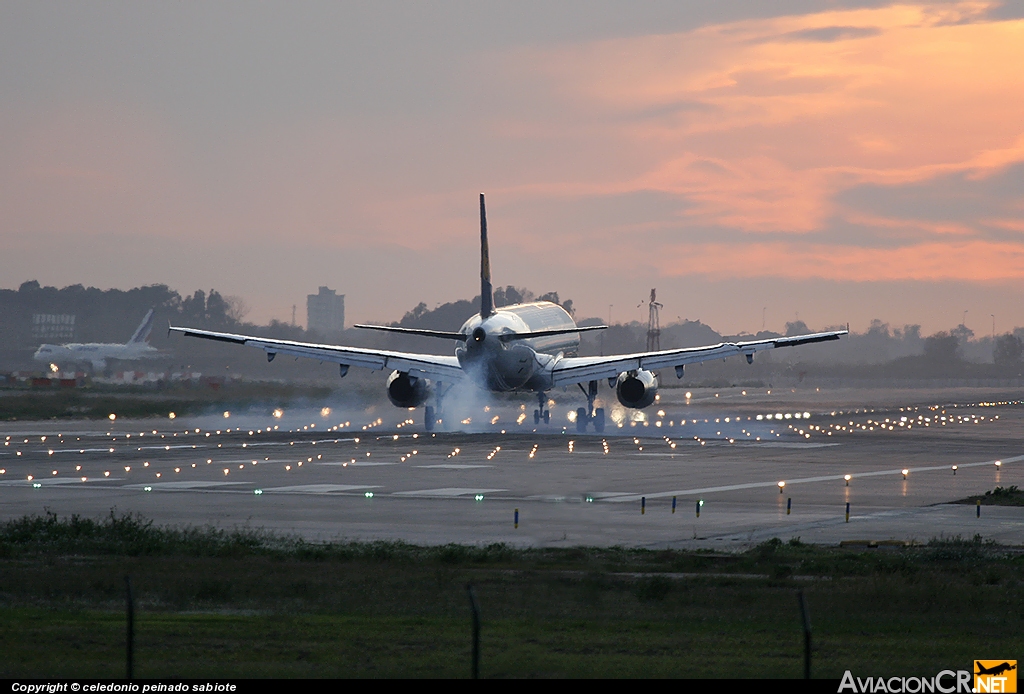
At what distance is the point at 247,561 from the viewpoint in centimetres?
2419

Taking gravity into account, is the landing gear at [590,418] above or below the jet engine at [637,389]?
below

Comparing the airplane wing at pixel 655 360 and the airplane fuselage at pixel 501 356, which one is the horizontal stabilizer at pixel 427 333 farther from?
the airplane wing at pixel 655 360

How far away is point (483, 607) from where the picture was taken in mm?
20188

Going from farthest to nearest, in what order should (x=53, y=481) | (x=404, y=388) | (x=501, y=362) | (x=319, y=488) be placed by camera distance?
(x=404, y=388)
(x=501, y=362)
(x=53, y=481)
(x=319, y=488)

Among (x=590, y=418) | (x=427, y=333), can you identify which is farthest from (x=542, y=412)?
(x=427, y=333)

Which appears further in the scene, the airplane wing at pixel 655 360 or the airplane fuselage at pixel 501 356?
the airplane wing at pixel 655 360

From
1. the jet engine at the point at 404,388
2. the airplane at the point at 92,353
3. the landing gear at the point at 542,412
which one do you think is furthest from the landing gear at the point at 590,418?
the airplane at the point at 92,353

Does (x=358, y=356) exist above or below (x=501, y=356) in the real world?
above

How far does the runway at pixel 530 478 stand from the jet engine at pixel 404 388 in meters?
2.24

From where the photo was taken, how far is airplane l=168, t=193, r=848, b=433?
222ft

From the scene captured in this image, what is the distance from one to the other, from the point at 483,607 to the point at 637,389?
50.3 m

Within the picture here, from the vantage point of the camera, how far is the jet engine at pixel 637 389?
69.9 m

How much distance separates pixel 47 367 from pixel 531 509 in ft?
539

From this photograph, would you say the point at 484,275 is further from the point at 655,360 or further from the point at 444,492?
the point at 444,492
